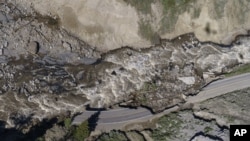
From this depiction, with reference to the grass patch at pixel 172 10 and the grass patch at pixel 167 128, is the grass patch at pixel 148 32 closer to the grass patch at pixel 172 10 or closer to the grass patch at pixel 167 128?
the grass patch at pixel 172 10

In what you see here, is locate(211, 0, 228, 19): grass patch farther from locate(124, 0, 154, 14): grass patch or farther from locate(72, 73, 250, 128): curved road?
locate(72, 73, 250, 128): curved road

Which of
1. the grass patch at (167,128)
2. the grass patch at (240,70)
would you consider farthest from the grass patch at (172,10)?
the grass patch at (167,128)

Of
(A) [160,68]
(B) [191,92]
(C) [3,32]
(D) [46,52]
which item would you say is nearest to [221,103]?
(B) [191,92]

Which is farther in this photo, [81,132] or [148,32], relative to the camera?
[148,32]

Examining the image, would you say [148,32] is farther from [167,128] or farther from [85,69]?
[167,128]

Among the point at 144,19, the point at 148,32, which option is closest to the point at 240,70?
the point at 148,32
